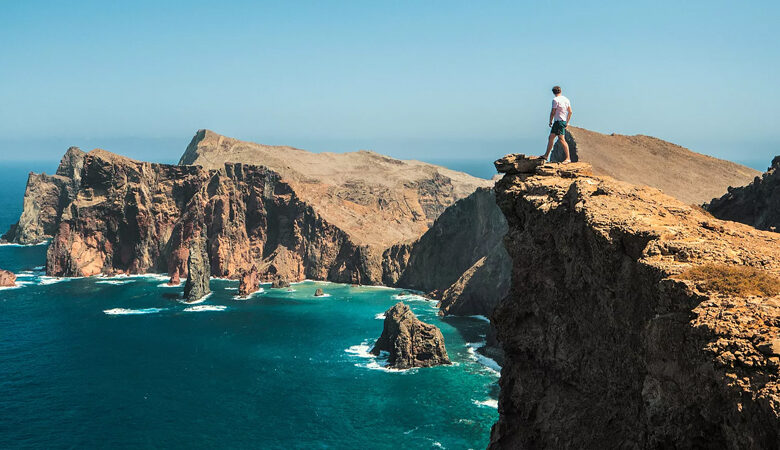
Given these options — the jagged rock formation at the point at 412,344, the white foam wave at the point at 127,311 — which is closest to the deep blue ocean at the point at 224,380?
the white foam wave at the point at 127,311

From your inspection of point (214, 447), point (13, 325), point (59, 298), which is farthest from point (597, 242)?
point (59, 298)

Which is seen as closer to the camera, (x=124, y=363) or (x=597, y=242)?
(x=597, y=242)

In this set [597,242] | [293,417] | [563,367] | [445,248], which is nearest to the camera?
[597,242]

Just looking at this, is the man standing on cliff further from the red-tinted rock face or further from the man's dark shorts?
the red-tinted rock face

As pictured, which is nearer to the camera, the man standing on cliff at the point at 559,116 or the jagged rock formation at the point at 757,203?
the man standing on cliff at the point at 559,116

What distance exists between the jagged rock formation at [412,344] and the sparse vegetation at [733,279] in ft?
277

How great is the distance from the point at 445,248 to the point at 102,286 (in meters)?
96.3

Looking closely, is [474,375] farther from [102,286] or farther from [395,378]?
[102,286]

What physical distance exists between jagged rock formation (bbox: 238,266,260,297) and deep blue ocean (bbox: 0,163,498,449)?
439 inches

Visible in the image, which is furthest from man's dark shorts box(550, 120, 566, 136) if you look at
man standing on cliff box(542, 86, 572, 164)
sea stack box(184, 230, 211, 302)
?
sea stack box(184, 230, 211, 302)

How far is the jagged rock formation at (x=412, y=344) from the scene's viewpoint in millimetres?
102119

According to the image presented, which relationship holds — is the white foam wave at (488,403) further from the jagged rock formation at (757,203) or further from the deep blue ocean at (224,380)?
the jagged rock formation at (757,203)

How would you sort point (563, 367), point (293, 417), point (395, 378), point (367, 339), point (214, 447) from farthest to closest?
point (367, 339), point (395, 378), point (293, 417), point (214, 447), point (563, 367)

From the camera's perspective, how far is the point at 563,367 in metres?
28.6
